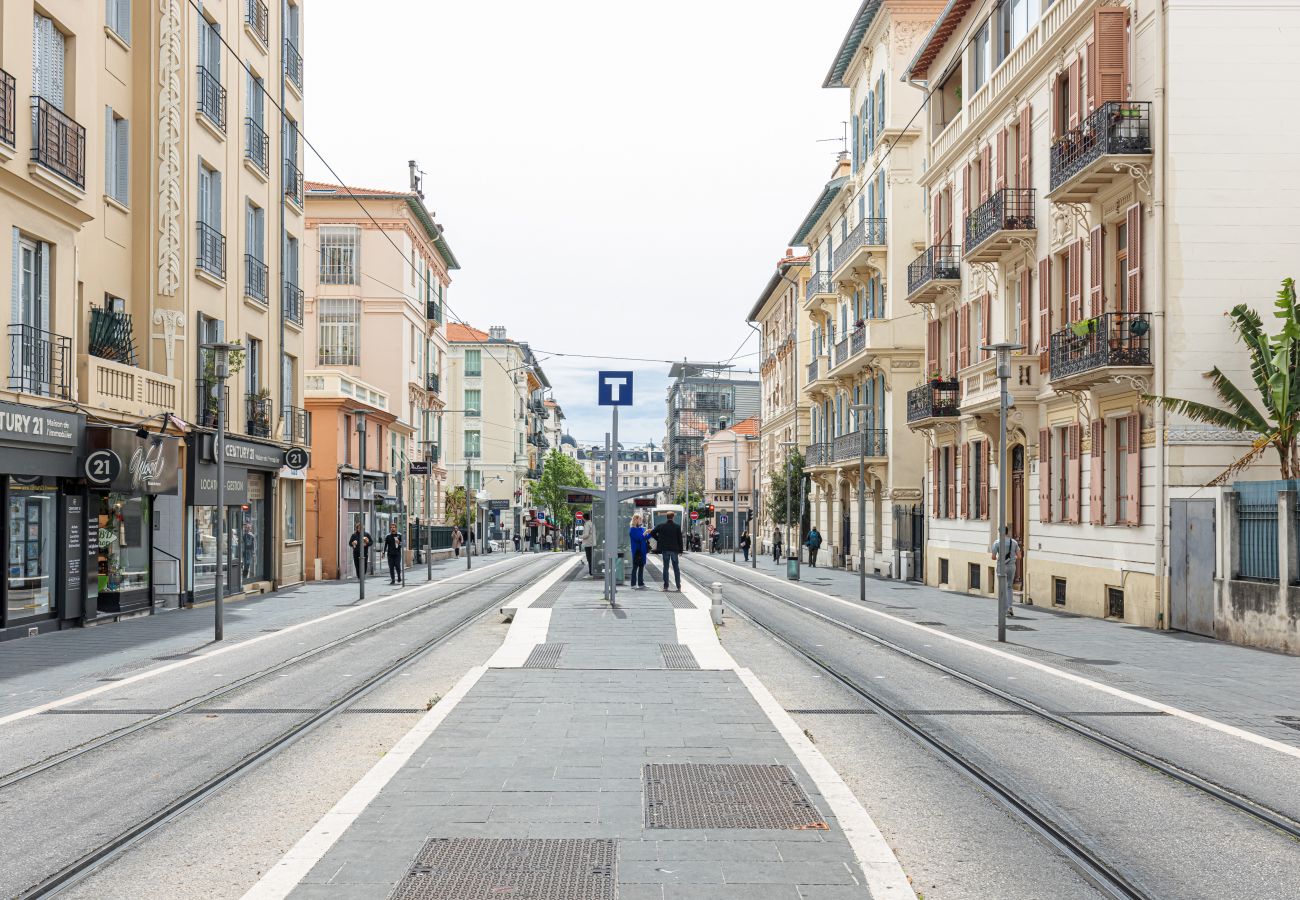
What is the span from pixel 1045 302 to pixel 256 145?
19.1 m

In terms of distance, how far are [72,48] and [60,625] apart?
9.35 metres

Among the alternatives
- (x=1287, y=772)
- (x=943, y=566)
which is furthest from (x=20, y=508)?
(x=943, y=566)

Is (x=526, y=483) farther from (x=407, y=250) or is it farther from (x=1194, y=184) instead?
(x=1194, y=184)

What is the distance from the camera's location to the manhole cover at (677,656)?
14352 mm

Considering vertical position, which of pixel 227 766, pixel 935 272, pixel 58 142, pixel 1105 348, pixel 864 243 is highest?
pixel 864 243

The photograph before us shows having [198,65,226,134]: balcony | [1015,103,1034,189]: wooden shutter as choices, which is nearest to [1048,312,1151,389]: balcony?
[1015,103,1034,189]: wooden shutter

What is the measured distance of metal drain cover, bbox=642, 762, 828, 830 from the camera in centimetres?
687

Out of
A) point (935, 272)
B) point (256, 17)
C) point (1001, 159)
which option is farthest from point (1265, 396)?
point (256, 17)

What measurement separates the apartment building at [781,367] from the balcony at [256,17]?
31927 millimetres

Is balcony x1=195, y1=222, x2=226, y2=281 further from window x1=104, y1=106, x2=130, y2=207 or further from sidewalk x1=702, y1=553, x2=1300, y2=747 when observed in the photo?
sidewalk x1=702, y1=553, x2=1300, y2=747

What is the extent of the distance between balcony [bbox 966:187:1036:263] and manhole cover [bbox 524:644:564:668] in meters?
16.3

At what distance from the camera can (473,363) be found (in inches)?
3844

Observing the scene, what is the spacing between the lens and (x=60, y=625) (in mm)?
20125

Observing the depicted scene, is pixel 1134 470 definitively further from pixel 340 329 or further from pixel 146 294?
pixel 340 329
